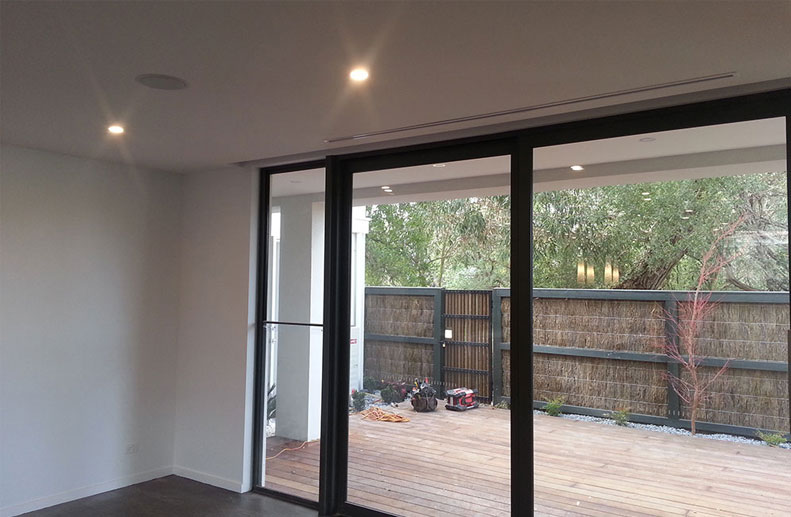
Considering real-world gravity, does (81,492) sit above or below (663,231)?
below

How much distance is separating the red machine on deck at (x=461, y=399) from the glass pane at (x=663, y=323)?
457 millimetres

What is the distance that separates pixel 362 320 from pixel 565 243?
63.5 inches

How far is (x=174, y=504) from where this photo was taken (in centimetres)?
441

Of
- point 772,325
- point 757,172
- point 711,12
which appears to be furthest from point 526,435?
point 711,12

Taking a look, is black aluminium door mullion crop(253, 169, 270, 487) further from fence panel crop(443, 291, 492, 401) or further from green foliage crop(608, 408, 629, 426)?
green foliage crop(608, 408, 629, 426)

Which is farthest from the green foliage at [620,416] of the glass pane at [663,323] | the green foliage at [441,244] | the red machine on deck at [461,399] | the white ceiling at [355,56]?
the white ceiling at [355,56]

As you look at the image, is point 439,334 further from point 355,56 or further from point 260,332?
point 355,56

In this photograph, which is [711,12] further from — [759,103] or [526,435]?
[526,435]

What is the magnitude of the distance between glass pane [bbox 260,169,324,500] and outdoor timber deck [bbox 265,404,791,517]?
13 cm

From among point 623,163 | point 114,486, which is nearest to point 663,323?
point 623,163

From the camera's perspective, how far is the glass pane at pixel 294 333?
455cm

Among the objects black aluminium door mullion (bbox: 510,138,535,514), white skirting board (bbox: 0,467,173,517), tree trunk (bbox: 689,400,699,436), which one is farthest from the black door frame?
white skirting board (bbox: 0,467,173,517)

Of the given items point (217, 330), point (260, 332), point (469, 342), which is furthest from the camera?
point (217, 330)

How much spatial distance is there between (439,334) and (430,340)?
0.28 ft
